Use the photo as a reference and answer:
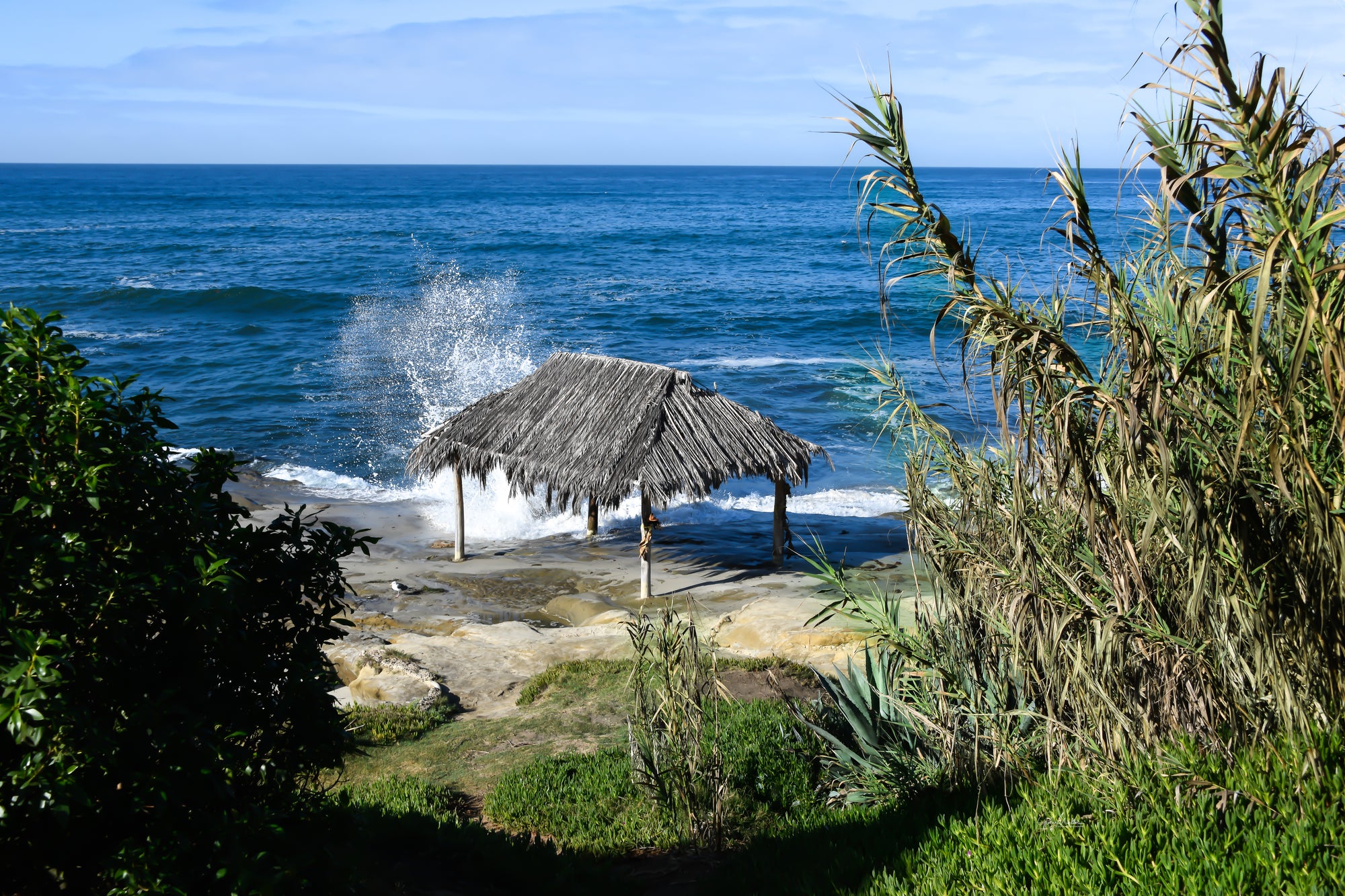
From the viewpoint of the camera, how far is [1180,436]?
13.0ft

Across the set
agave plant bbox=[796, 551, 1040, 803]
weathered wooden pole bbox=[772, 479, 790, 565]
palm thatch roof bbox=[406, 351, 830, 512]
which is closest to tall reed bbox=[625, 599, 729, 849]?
agave plant bbox=[796, 551, 1040, 803]

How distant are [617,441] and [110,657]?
11005 mm

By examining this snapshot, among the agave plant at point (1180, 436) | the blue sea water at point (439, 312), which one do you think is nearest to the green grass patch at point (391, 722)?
the blue sea water at point (439, 312)

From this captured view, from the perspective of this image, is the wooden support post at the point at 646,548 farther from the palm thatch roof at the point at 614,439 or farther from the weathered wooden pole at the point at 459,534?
the weathered wooden pole at the point at 459,534

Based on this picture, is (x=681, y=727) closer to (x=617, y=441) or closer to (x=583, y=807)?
(x=583, y=807)

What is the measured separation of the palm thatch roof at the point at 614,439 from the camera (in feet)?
45.2

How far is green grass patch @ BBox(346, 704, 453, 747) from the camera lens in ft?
27.7

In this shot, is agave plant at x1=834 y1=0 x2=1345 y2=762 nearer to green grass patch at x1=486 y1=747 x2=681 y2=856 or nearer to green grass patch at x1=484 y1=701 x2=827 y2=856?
green grass patch at x1=484 y1=701 x2=827 y2=856

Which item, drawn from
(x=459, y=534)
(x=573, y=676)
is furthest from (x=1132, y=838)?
(x=459, y=534)

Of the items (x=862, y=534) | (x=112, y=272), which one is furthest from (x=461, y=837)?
(x=112, y=272)

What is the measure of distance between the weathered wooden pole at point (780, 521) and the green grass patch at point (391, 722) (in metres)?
7.19

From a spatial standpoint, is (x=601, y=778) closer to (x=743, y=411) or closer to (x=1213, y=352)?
(x=1213, y=352)

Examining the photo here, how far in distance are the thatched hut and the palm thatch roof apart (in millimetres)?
15

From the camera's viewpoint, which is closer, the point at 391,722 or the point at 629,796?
the point at 629,796
